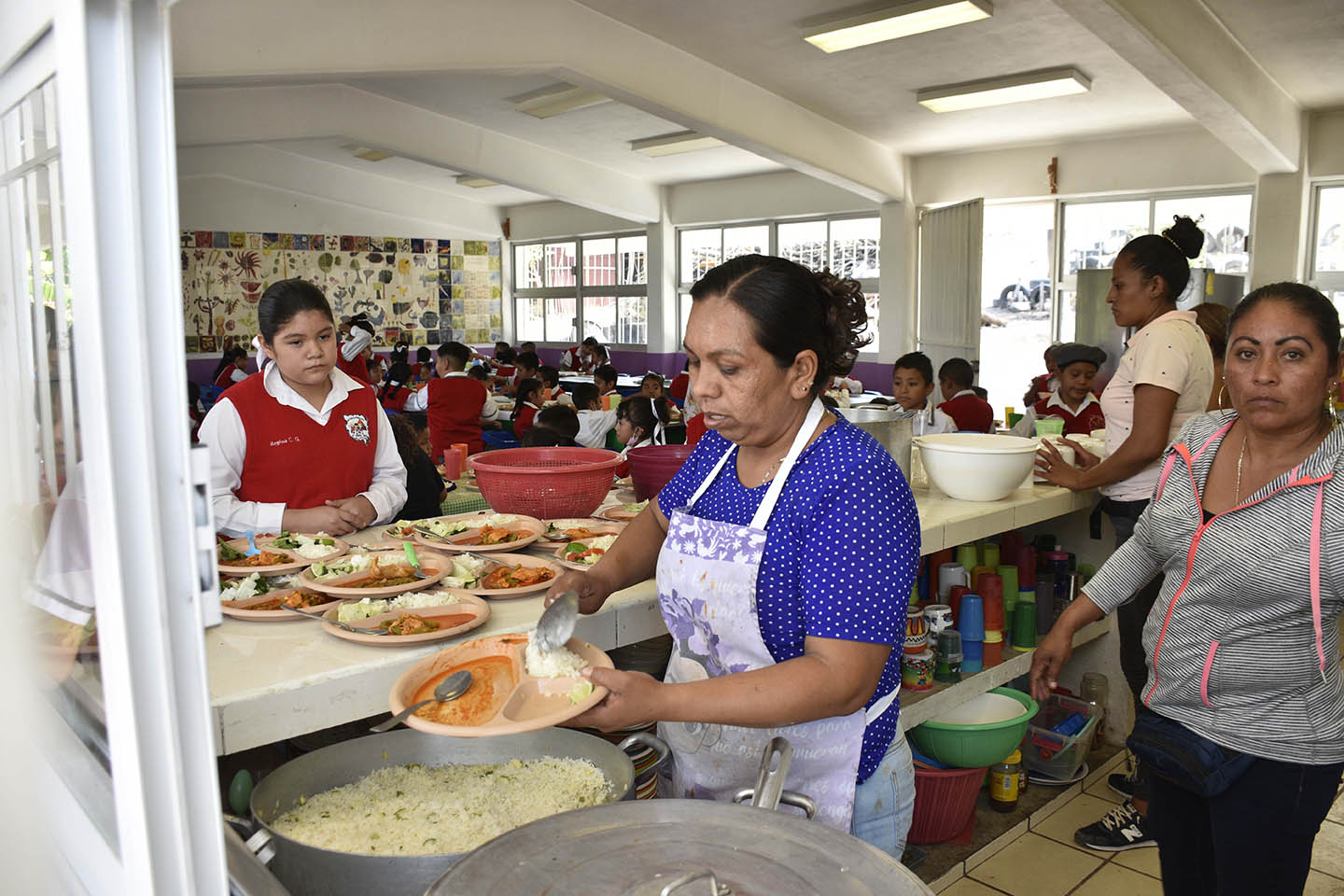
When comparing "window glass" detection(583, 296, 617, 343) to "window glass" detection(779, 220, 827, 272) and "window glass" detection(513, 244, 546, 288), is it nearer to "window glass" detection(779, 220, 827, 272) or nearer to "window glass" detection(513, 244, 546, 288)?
"window glass" detection(513, 244, 546, 288)

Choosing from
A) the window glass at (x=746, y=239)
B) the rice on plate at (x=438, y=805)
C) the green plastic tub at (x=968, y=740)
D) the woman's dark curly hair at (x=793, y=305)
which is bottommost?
the green plastic tub at (x=968, y=740)

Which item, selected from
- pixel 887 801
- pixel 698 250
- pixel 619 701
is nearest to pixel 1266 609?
pixel 887 801

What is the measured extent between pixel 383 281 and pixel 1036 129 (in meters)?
9.57

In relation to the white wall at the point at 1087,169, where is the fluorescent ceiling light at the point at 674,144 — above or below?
above

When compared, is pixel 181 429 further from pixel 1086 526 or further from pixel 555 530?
pixel 1086 526

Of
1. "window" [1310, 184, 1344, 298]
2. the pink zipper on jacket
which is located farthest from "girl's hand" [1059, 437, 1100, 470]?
"window" [1310, 184, 1344, 298]

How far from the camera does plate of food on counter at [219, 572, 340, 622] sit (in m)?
1.86

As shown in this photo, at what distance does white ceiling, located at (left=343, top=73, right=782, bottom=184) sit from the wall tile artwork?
4.24 m

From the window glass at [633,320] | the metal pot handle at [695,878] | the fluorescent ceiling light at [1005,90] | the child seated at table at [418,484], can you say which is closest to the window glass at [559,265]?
the window glass at [633,320]

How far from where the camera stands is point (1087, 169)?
9.63 metres

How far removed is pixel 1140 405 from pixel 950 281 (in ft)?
24.3

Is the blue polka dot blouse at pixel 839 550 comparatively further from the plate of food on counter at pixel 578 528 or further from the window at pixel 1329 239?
the window at pixel 1329 239

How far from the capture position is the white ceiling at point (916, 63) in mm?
6316

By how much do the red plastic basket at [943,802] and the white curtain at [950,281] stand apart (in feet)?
23.5
